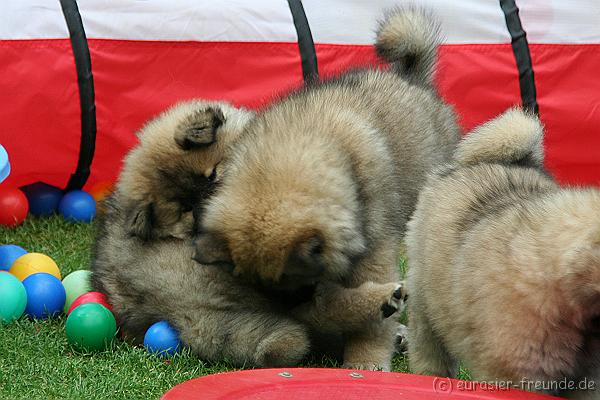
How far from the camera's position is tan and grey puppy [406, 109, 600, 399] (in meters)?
2.57

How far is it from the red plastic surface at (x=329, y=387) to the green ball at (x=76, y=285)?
141 cm

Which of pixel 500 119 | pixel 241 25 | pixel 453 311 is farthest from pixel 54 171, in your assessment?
pixel 453 311

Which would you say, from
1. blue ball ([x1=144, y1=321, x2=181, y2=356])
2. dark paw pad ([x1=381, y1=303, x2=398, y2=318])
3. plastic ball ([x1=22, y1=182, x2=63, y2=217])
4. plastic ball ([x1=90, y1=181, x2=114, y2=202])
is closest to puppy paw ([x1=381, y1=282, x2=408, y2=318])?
dark paw pad ([x1=381, y1=303, x2=398, y2=318])

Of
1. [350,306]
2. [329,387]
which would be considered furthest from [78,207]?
[329,387]

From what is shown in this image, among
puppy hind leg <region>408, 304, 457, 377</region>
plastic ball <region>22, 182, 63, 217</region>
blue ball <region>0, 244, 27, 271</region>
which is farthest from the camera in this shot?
plastic ball <region>22, 182, 63, 217</region>

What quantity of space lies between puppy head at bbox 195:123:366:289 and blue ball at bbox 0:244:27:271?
1.59 metres

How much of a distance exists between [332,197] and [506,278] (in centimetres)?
89

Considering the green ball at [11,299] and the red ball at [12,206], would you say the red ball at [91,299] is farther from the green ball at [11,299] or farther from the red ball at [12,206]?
the red ball at [12,206]

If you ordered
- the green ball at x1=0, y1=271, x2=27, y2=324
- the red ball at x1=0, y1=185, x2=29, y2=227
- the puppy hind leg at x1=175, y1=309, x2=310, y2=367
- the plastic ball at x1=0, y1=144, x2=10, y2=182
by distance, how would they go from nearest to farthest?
the puppy hind leg at x1=175, y1=309, x2=310, y2=367 → the green ball at x1=0, y1=271, x2=27, y2=324 → the plastic ball at x1=0, y1=144, x2=10, y2=182 → the red ball at x1=0, y1=185, x2=29, y2=227

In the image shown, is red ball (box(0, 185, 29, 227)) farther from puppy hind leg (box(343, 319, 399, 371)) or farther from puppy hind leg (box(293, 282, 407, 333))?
puppy hind leg (box(343, 319, 399, 371))

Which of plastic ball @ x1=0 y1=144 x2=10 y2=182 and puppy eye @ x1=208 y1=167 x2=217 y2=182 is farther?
plastic ball @ x1=0 y1=144 x2=10 y2=182

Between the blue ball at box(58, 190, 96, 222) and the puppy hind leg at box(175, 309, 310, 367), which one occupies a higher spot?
the puppy hind leg at box(175, 309, 310, 367)

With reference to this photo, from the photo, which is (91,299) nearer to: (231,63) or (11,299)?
(11,299)

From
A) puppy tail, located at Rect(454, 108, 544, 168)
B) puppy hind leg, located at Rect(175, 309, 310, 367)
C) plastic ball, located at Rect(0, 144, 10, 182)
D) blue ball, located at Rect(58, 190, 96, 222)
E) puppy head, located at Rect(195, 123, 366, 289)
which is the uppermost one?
puppy tail, located at Rect(454, 108, 544, 168)
